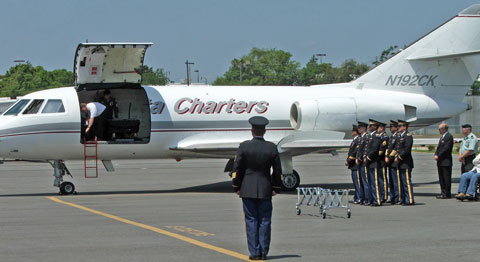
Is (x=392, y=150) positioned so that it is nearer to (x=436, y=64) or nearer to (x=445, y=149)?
(x=445, y=149)

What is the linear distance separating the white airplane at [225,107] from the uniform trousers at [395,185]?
10.6 ft

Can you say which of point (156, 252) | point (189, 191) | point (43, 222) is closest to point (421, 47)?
point (189, 191)

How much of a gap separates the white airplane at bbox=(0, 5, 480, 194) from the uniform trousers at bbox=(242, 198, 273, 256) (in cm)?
1099

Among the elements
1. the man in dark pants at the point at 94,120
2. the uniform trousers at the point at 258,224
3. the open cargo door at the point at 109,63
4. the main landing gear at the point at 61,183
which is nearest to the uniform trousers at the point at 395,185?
the open cargo door at the point at 109,63

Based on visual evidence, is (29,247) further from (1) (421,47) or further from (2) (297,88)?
(1) (421,47)

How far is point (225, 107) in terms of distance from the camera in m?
22.7

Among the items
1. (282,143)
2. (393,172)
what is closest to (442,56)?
(282,143)

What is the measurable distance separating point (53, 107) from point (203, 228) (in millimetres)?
9028

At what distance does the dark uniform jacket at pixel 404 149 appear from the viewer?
1809 centimetres

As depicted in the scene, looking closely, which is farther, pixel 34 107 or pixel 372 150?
pixel 34 107

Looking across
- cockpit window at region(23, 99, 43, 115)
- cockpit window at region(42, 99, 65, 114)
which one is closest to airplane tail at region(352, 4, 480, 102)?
cockpit window at region(42, 99, 65, 114)

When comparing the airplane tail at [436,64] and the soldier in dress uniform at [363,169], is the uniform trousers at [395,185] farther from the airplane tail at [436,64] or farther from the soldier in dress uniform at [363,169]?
the airplane tail at [436,64]

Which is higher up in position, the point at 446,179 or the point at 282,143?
the point at 282,143

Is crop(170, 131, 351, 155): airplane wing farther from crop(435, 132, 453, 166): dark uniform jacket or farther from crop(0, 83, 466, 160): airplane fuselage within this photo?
crop(435, 132, 453, 166): dark uniform jacket
